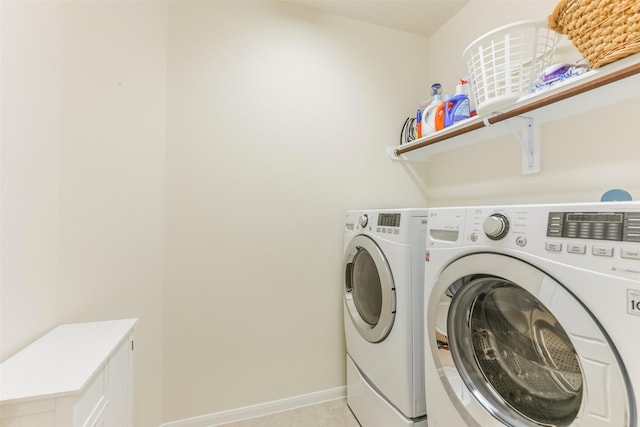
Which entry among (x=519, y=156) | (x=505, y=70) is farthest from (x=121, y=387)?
(x=519, y=156)

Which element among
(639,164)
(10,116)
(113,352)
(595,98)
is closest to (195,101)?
(10,116)

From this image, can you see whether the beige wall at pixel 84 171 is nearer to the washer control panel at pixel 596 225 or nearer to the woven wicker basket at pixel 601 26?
the washer control panel at pixel 596 225

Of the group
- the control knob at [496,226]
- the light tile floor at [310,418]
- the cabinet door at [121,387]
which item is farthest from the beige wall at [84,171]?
the control knob at [496,226]

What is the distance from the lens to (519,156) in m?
1.47

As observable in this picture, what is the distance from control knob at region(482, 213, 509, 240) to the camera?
77 centimetres

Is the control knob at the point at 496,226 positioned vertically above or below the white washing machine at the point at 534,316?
above

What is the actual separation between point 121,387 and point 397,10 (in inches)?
96.7

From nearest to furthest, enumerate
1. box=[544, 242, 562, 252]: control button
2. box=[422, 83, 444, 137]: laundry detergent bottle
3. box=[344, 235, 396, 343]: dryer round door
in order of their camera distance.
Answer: box=[544, 242, 562, 252]: control button → box=[344, 235, 396, 343]: dryer round door → box=[422, 83, 444, 137]: laundry detergent bottle

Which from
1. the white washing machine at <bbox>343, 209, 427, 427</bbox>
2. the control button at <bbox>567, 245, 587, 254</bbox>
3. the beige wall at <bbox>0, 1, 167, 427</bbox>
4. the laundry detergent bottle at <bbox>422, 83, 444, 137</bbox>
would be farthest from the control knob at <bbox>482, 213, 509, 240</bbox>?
the beige wall at <bbox>0, 1, 167, 427</bbox>

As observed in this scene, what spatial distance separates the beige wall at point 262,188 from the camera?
4.99 feet

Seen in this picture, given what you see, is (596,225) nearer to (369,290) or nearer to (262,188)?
(369,290)

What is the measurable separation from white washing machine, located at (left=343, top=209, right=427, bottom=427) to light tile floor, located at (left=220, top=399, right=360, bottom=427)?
0.11 meters

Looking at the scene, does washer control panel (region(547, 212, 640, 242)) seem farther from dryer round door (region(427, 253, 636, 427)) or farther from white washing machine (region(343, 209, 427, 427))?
white washing machine (region(343, 209, 427, 427))

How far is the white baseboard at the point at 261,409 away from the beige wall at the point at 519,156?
1.47m
